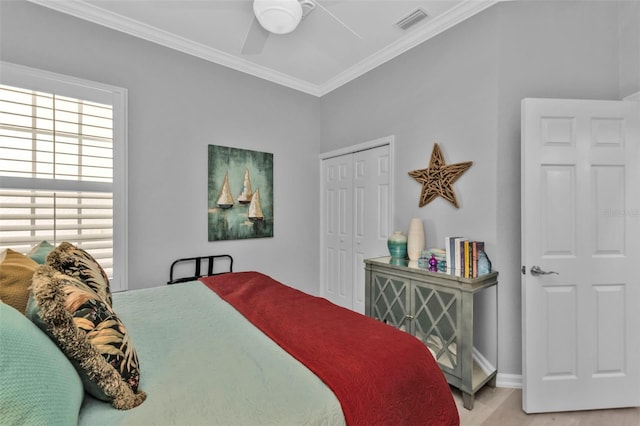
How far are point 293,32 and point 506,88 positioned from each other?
72.6 inches

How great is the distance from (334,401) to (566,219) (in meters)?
1.95

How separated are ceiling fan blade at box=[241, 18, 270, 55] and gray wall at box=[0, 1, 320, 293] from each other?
528 mm

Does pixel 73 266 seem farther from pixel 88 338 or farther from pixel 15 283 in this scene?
pixel 88 338

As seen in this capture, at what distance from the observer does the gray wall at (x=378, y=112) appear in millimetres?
2107

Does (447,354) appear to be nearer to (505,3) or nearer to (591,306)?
(591,306)

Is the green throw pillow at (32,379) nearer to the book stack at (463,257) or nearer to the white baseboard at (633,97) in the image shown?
the book stack at (463,257)

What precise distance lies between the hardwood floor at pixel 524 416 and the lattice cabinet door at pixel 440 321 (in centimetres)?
25

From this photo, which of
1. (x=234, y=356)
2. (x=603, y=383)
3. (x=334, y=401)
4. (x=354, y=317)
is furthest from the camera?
(x=603, y=383)

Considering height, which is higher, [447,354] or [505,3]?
[505,3]

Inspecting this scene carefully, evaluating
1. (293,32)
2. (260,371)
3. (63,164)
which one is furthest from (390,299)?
(63,164)

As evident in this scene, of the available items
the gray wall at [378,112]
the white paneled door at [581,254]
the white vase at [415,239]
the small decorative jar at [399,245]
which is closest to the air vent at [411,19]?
the gray wall at [378,112]

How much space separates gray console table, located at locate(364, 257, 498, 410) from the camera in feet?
6.23

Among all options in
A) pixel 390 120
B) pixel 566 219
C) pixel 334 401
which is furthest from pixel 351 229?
pixel 334 401

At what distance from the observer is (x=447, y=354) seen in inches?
79.5
